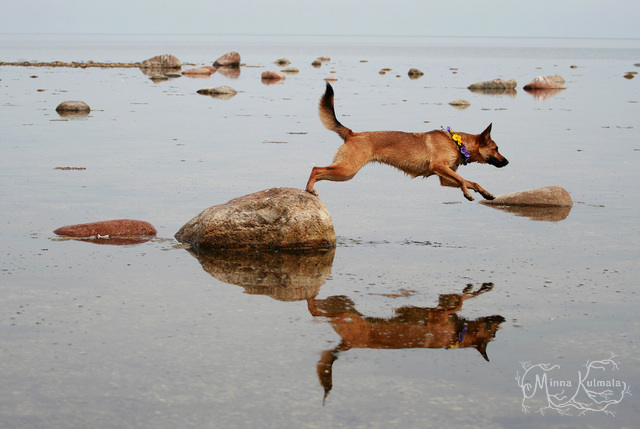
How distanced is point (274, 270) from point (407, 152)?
10.1 feet

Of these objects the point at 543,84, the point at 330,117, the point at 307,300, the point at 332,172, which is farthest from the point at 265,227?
the point at 543,84

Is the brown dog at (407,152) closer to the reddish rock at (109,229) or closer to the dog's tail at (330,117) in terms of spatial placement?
the dog's tail at (330,117)

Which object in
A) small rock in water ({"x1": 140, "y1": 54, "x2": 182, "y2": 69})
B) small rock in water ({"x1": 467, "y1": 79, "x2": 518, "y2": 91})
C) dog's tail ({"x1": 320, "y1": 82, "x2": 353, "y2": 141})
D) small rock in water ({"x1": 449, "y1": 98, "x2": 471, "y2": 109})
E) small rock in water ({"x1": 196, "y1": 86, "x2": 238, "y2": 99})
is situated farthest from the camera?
small rock in water ({"x1": 140, "y1": 54, "x2": 182, "y2": 69})

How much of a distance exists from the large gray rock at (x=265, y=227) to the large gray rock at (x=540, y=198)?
4135 millimetres

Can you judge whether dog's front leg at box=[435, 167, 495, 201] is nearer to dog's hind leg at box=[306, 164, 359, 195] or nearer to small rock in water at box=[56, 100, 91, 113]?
dog's hind leg at box=[306, 164, 359, 195]

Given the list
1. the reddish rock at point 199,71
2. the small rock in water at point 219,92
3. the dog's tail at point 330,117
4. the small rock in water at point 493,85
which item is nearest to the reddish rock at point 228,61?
the reddish rock at point 199,71

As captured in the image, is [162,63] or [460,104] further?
[162,63]

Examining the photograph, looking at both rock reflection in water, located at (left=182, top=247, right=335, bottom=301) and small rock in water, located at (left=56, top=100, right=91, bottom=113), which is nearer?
rock reflection in water, located at (left=182, top=247, right=335, bottom=301)

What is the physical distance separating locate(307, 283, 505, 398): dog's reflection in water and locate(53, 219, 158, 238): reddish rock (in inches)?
137

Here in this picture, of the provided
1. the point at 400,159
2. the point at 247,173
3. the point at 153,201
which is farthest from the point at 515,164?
the point at 153,201

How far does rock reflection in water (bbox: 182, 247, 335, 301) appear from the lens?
8.50 metres

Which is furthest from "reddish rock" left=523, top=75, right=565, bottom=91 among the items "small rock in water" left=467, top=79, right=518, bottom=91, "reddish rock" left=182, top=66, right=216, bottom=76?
"reddish rock" left=182, top=66, right=216, bottom=76

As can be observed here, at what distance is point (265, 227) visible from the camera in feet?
33.4

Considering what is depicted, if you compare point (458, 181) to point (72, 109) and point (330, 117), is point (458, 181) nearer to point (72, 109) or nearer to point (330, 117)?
point (330, 117)
